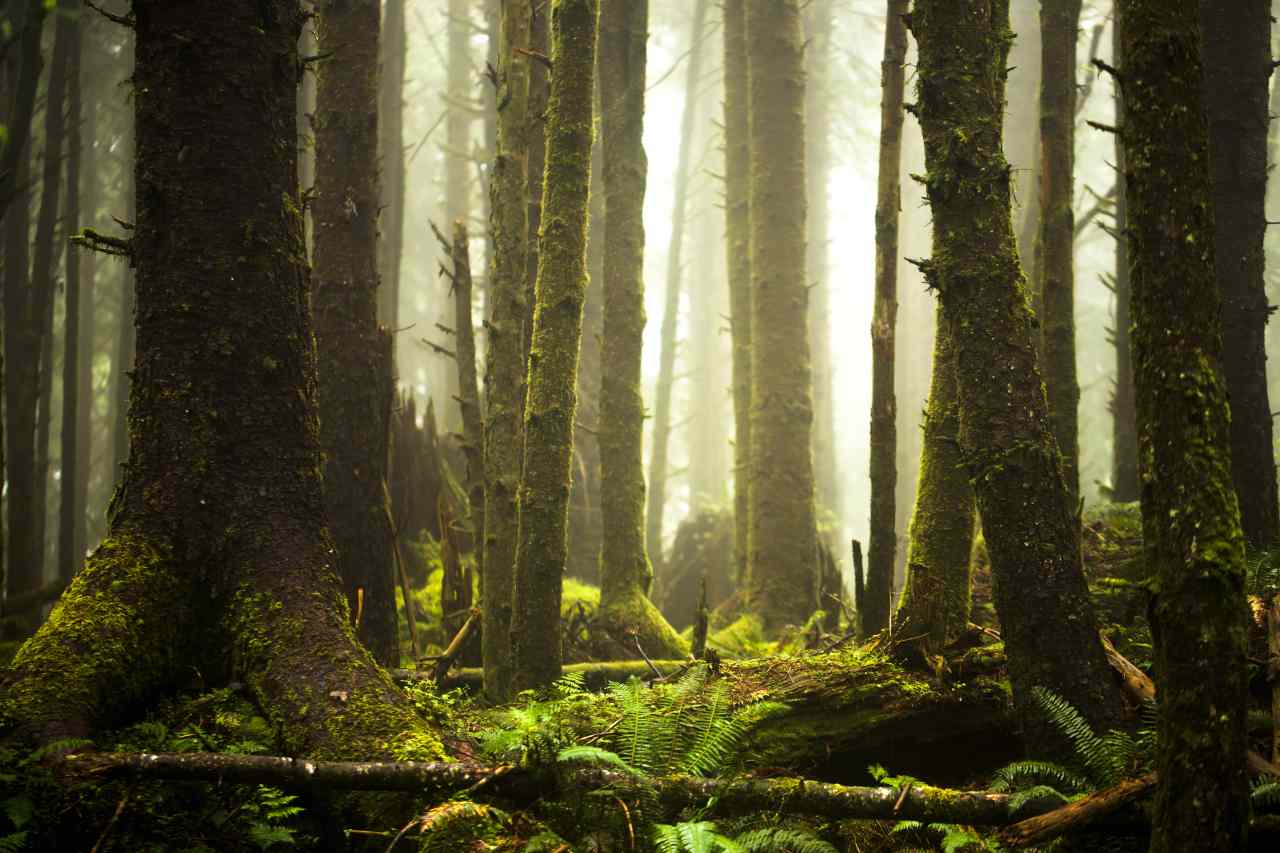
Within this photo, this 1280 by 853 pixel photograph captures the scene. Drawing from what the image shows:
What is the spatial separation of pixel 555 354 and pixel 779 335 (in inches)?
234

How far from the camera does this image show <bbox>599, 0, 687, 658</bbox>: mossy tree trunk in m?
9.13

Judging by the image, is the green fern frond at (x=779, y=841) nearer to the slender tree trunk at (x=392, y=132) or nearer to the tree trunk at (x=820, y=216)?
the slender tree trunk at (x=392, y=132)

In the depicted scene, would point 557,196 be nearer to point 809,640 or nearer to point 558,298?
point 558,298

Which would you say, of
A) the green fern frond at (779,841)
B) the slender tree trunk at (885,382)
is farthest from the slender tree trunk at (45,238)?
the green fern frond at (779,841)

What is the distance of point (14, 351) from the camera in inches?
432

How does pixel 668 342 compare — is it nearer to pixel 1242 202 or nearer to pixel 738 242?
pixel 738 242

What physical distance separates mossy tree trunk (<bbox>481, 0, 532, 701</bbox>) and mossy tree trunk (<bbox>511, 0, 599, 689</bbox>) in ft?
3.05

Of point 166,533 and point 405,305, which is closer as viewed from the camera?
point 166,533

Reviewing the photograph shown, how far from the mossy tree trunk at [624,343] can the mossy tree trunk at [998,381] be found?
15.6 ft

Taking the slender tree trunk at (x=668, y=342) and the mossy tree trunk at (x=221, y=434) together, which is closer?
the mossy tree trunk at (x=221, y=434)

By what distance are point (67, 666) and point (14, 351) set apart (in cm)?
911

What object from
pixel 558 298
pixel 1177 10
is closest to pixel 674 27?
pixel 558 298

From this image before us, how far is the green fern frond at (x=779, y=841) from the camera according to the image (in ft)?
11.7

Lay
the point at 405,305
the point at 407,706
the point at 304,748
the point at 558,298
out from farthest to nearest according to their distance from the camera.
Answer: the point at 405,305 < the point at 558,298 < the point at 407,706 < the point at 304,748
